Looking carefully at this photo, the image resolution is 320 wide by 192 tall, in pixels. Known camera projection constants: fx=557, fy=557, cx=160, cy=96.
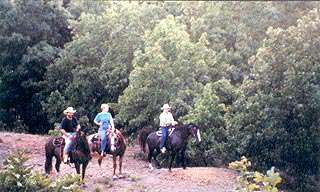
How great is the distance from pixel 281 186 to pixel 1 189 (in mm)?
13044

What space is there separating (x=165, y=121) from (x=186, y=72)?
6.16 metres

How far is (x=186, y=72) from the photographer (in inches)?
965

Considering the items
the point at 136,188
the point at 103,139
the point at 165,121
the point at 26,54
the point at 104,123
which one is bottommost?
the point at 136,188

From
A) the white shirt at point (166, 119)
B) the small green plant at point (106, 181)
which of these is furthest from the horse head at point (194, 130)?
the small green plant at point (106, 181)

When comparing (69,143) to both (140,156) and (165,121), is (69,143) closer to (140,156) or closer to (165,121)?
(165,121)

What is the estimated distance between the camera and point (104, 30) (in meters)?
28.5

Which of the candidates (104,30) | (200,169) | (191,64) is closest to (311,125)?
(200,169)

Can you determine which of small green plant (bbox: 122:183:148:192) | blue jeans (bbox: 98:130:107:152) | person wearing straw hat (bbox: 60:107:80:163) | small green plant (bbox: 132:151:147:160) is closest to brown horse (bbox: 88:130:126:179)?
blue jeans (bbox: 98:130:107:152)

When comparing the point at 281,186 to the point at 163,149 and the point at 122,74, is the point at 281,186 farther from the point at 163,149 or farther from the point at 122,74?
the point at 122,74

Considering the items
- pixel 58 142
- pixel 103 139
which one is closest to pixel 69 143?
pixel 58 142

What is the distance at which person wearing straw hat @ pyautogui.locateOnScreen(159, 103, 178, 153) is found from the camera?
18.6m

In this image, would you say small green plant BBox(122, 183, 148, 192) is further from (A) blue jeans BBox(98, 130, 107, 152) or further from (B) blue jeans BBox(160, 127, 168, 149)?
(B) blue jeans BBox(160, 127, 168, 149)

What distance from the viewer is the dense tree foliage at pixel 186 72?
69.0 ft

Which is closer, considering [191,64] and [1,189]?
[1,189]
